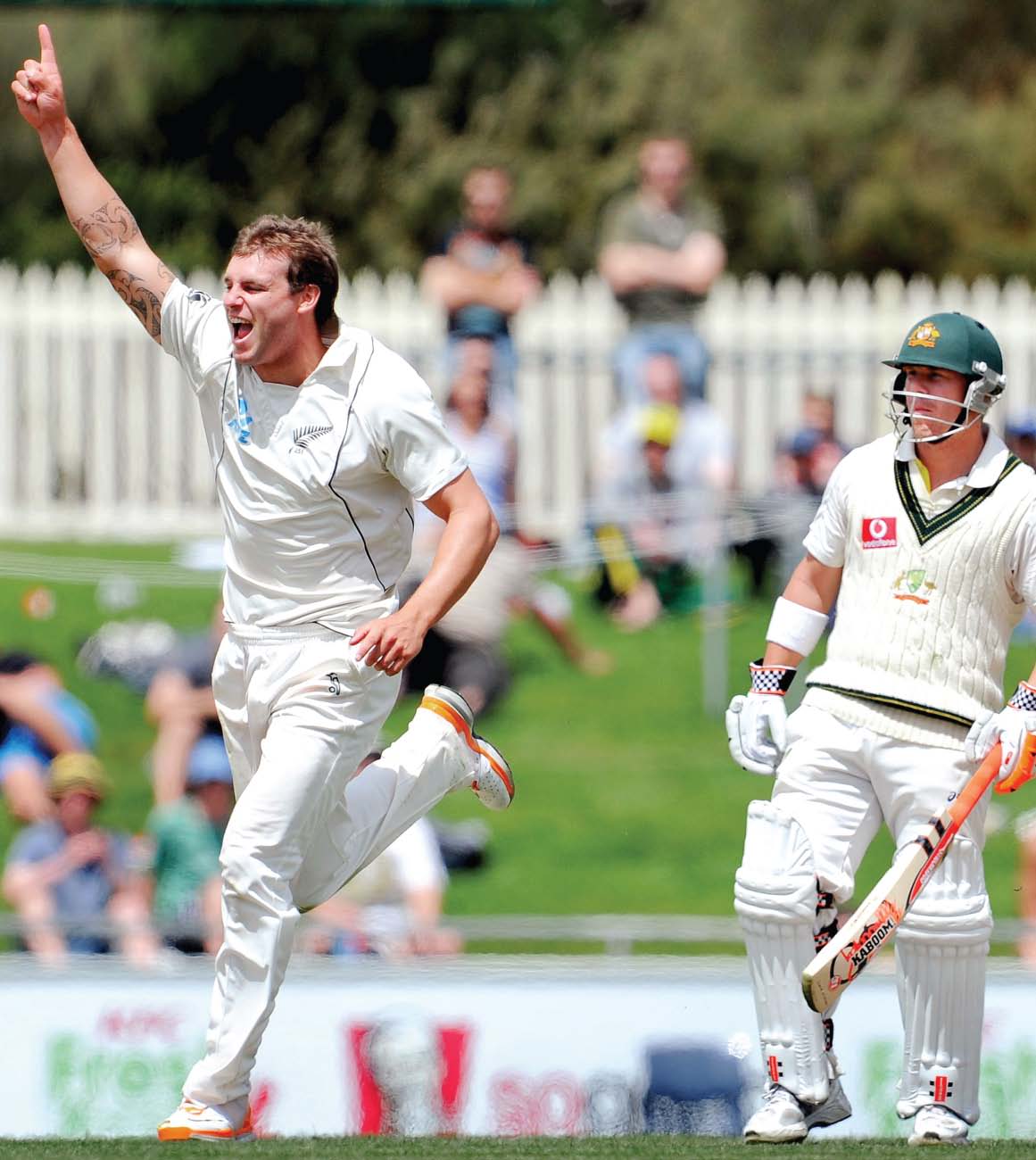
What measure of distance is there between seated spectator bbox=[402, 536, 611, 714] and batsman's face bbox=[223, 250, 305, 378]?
4288 mm

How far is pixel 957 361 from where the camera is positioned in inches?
194

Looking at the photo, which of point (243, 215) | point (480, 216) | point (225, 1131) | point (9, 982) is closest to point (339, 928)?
point (9, 982)

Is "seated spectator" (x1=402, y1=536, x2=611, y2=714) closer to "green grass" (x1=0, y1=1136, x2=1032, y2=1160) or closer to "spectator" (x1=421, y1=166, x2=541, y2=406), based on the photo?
"spectator" (x1=421, y1=166, x2=541, y2=406)

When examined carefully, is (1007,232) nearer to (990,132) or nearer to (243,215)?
(990,132)

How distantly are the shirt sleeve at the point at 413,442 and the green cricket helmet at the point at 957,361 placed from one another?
0.99m

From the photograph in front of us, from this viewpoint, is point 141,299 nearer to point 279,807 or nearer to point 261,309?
point 261,309

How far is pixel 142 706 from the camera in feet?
33.0

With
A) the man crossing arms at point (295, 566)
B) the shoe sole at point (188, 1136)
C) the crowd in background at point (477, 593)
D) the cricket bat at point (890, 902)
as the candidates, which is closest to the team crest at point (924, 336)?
the cricket bat at point (890, 902)

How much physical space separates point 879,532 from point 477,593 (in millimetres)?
4605

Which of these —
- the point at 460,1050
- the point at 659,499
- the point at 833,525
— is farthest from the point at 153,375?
the point at 833,525

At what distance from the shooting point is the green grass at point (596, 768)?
9.08 meters

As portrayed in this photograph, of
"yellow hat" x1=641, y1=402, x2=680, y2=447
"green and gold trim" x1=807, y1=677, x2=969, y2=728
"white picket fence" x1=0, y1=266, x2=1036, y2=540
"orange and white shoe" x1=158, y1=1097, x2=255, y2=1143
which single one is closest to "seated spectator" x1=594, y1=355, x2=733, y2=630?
"yellow hat" x1=641, y1=402, x2=680, y2=447

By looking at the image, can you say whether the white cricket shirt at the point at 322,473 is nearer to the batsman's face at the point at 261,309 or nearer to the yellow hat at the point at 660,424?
the batsman's face at the point at 261,309

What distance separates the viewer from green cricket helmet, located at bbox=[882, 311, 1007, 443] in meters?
4.93
